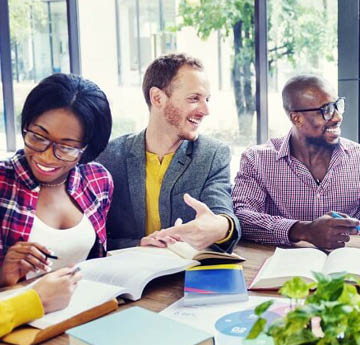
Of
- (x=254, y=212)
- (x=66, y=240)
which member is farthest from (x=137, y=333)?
(x=254, y=212)

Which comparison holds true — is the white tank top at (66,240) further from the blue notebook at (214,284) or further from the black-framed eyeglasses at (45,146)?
the blue notebook at (214,284)

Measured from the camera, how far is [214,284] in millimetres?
1347

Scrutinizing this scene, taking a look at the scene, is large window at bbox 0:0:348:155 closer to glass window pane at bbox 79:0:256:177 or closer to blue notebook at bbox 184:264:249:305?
glass window pane at bbox 79:0:256:177

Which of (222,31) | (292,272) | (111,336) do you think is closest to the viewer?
(111,336)

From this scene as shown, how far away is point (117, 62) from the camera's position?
391cm

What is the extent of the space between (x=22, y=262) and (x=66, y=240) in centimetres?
24

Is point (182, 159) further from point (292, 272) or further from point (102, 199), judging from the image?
point (292, 272)

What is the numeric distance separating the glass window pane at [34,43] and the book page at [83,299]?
2.85 metres

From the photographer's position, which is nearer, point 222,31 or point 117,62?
point 222,31

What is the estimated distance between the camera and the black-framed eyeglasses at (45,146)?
5.45 ft

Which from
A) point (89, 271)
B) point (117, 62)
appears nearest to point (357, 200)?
point (89, 271)

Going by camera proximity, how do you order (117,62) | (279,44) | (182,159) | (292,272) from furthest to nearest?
(117,62)
(279,44)
(182,159)
(292,272)

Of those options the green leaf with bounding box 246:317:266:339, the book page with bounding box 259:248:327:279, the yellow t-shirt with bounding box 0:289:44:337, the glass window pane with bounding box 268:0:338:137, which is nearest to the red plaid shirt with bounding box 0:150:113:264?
the yellow t-shirt with bounding box 0:289:44:337

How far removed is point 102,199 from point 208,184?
36 cm
